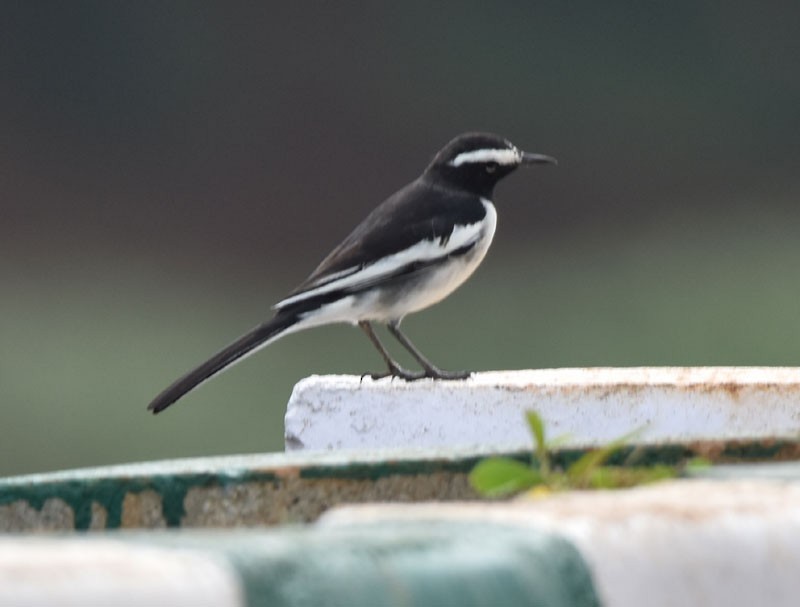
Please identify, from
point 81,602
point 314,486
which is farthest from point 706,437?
point 81,602

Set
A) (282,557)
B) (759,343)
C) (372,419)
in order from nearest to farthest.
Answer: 1. (282,557)
2. (372,419)
3. (759,343)

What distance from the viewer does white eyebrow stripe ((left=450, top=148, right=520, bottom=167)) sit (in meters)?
6.50

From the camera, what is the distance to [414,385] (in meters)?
3.99

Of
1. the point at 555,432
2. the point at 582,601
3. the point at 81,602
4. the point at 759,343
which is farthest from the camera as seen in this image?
the point at 759,343

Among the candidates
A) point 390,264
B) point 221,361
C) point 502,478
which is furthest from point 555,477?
point 390,264

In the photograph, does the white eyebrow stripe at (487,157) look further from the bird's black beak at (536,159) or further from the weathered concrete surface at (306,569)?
the weathered concrete surface at (306,569)

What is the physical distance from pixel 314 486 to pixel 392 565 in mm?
830

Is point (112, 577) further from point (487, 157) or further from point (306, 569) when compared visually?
point (487, 157)

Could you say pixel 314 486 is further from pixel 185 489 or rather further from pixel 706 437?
pixel 706 437

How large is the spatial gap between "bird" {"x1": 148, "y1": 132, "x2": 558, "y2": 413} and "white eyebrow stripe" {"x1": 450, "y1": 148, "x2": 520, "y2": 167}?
10 centimetres

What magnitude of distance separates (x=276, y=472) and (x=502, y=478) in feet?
1.32

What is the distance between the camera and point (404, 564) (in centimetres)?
120

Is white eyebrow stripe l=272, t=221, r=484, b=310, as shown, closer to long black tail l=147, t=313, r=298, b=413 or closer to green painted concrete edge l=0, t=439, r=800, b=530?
long black tail l=147, t=313, r=298, b=413

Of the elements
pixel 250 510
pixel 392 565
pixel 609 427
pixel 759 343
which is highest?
pixel 392 565
